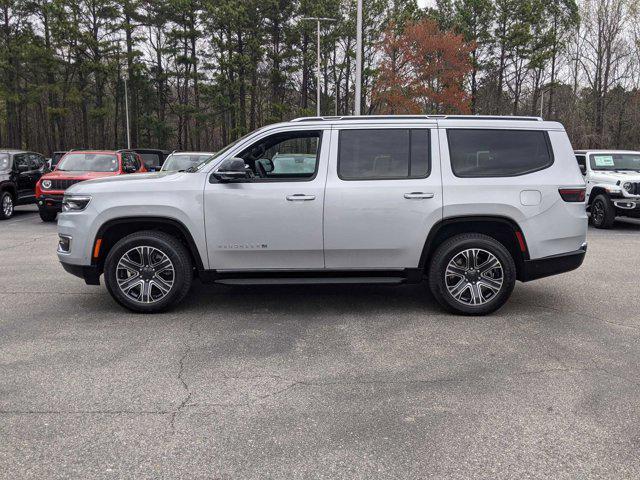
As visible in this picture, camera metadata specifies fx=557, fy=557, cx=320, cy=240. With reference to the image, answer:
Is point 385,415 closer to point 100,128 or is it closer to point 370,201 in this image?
point 370,201

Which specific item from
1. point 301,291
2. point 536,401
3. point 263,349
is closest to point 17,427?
point 263,349

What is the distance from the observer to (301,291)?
671 cm

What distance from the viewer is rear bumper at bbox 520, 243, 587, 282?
5.62 m

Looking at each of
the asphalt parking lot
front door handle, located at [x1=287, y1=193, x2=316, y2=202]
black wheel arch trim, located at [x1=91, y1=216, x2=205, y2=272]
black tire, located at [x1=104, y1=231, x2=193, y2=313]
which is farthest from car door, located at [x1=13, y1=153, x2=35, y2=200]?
front door handle, located at [x1=287, y1=193, x2=316, y2=202]

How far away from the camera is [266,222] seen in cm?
548

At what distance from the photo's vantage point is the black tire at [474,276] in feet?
18.2

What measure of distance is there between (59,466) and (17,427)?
2.00ft

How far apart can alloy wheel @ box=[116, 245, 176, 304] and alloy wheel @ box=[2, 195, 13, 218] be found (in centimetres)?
1079

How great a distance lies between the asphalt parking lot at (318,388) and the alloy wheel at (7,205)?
9.21 metres

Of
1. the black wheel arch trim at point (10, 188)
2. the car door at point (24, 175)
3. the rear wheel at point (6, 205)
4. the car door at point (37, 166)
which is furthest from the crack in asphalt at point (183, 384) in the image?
the car door at point (37, 166)

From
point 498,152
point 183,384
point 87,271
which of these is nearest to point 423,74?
point 498,152

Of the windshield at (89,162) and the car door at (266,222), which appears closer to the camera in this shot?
the car door at (266,222)

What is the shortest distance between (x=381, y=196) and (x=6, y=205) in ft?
41.3

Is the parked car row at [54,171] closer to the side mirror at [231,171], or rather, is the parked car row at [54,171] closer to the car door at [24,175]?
the car door at [24,175]
